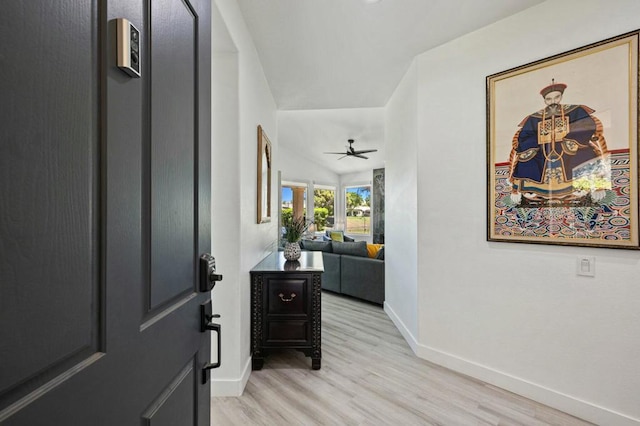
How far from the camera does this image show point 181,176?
770mm

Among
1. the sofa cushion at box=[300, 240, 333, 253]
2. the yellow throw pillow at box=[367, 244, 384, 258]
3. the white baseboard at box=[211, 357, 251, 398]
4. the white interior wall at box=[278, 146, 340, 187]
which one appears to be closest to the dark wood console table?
the white baseboard at box=[211, 357, 251, 398]

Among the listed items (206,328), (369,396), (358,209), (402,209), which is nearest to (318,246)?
(402,209)

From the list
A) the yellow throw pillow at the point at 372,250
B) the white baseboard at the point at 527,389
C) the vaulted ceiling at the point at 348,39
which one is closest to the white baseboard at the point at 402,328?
the white baseboard at the point at 527,389

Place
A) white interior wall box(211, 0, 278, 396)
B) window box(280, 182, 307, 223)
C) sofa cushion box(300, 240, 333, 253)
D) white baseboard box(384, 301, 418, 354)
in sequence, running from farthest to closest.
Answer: window box(280, 182, 307, 223) < sofa cushion box(300, 240, 333, 253) < white baseboard box(384, 301, 418, 354) < white interior wall box(211, 0, 278, 396)

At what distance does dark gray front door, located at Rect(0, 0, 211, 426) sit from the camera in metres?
0.36

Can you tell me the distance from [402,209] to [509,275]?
1.19 metres

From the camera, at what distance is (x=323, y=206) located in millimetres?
8297

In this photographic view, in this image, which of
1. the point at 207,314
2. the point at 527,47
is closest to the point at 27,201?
the point at 207,314

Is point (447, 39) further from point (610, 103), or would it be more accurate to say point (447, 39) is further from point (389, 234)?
point (389, 234)

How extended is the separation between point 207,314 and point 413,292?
6.89ft

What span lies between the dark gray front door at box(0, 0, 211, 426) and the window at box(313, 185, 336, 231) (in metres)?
7.21

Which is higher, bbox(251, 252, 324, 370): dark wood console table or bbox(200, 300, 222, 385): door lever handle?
bbox(200, 300, 222, 385): door lever handle

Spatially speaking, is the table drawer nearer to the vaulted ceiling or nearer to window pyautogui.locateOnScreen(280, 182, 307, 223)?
the vaulted ceiling

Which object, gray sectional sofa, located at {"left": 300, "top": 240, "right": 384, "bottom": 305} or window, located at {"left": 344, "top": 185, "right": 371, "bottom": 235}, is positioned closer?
gray sectional sofa, located at {"left": 300, "top": 240, "right": 384, "bottom": 305}
